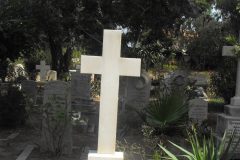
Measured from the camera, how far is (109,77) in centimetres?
548

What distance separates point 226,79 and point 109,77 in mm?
14348

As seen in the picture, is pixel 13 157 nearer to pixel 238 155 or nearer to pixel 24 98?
pixel 24 98

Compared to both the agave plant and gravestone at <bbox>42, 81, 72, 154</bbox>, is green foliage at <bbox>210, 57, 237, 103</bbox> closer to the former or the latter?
the agave plant

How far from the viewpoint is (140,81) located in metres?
15.0

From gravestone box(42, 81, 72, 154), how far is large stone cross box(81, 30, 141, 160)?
14.4 feet

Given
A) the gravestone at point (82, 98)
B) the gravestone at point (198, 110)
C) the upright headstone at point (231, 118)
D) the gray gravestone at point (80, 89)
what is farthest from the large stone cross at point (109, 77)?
the gray gravestone at point (80, 89)

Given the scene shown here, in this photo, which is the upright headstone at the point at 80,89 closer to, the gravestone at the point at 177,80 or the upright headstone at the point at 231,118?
the gravestone at the point at 177,80

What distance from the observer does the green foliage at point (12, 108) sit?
41.0 feet

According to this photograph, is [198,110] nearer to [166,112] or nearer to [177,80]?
[177,80]

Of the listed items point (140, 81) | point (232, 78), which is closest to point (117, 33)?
point (140, 81)

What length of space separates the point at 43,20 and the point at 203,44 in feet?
40.1

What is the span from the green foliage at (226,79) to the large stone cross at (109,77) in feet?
44.0

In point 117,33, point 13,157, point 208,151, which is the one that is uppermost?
point 117,33

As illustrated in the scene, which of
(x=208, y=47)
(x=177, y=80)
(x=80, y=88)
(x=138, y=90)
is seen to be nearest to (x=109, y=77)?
(x=138, y=90)
